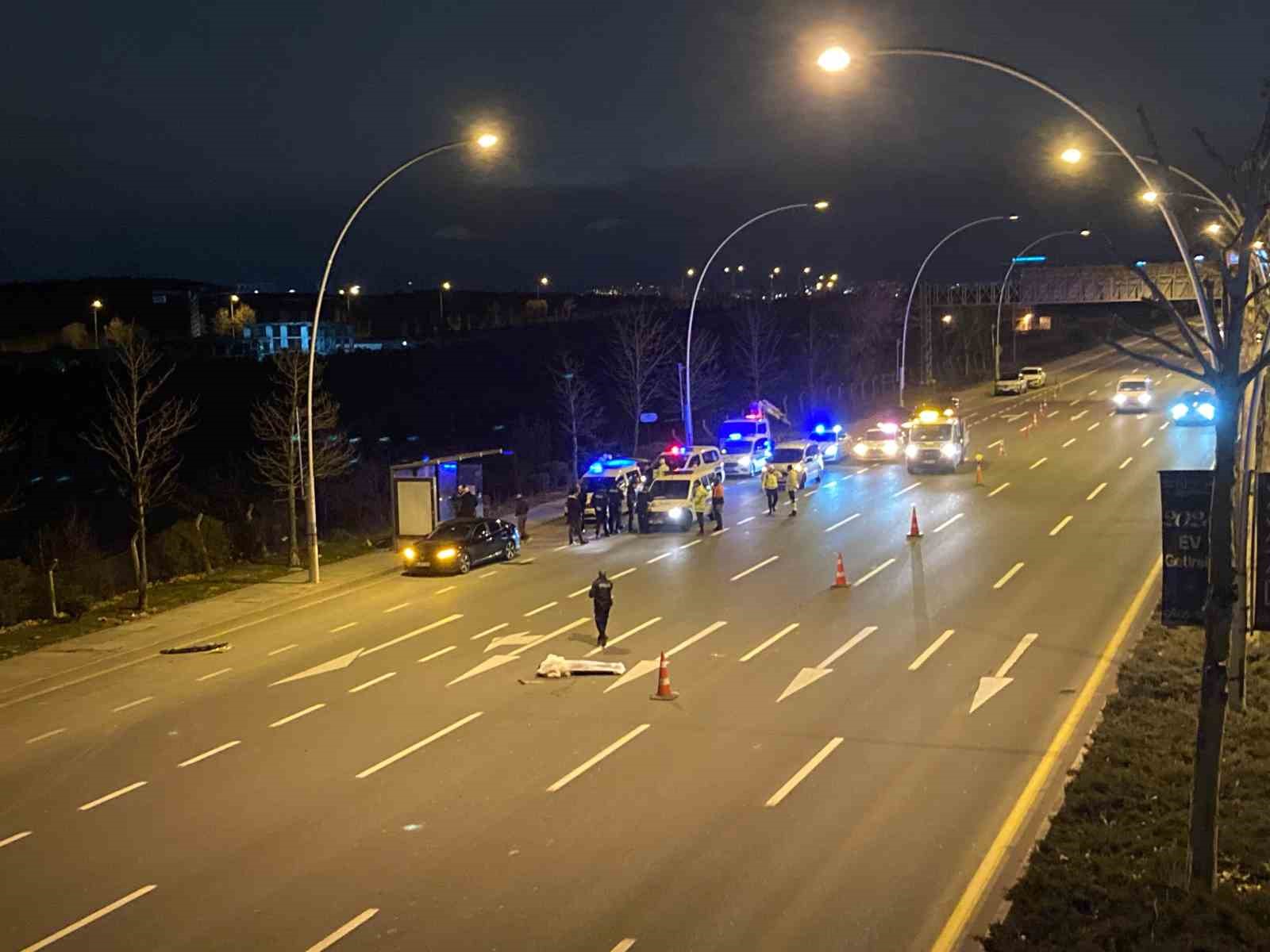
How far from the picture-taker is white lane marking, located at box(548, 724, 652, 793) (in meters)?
15.5

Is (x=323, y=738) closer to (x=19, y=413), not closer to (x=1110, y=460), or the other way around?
(x=1110, y=460)

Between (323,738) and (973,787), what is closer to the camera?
(973,787)

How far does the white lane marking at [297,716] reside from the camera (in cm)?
1908

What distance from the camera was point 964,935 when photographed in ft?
34.5

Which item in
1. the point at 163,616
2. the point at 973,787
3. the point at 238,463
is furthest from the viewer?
the point at 238,463

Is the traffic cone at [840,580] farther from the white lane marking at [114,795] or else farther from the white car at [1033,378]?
the white car at [1033,378]

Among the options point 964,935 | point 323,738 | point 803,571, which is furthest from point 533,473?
point 964,935

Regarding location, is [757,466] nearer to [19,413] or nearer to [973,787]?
[973,787]

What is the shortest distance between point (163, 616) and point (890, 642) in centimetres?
1504

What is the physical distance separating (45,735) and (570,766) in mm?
8045

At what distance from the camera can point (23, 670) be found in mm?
23750

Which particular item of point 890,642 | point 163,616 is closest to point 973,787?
point 890,642

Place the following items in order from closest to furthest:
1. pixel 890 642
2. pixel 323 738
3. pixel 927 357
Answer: pixel 323 738 → pixel 890 642 → pixel 927 357

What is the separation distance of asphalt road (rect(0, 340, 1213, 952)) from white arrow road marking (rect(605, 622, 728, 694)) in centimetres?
16
